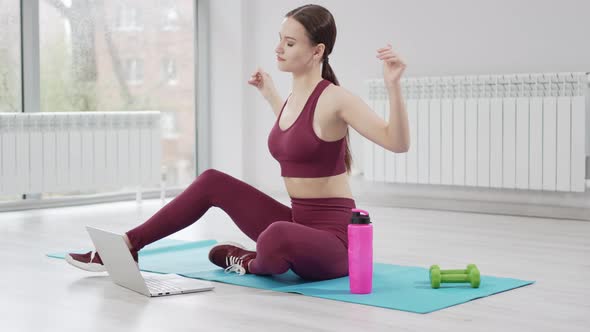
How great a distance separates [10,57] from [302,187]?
9.55 ft

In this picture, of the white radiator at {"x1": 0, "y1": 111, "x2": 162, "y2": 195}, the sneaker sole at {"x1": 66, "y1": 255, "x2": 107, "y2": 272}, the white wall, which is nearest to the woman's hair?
the sneaker sole at {"x1": 66, "y1": 255, "x2": 107, "y2": 272}

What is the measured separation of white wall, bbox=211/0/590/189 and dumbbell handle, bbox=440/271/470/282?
2.31 metres

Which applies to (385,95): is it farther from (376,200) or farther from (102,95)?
(102,95)

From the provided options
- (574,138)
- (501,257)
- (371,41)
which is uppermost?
(371,41)

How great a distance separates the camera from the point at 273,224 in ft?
8.57

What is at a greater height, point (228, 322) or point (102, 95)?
point (102, 95)

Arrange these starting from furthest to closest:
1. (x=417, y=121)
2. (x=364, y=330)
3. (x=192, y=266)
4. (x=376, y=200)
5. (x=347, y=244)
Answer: (x=376, y=200) → (x=417, y=121) → (x=192, y=266) → (x=347, y=244) → (x=364, y=330)

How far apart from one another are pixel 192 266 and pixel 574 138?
243 cm

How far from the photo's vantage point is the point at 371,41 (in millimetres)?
5516

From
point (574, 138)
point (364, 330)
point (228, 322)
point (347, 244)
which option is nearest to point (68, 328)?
point (228, 322)

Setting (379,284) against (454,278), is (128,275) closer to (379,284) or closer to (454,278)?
(379,284)

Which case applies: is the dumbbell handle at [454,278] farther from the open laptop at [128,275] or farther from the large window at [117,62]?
the large window at [117,62]

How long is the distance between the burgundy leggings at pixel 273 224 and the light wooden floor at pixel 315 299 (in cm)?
13

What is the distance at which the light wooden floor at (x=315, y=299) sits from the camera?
222cm
